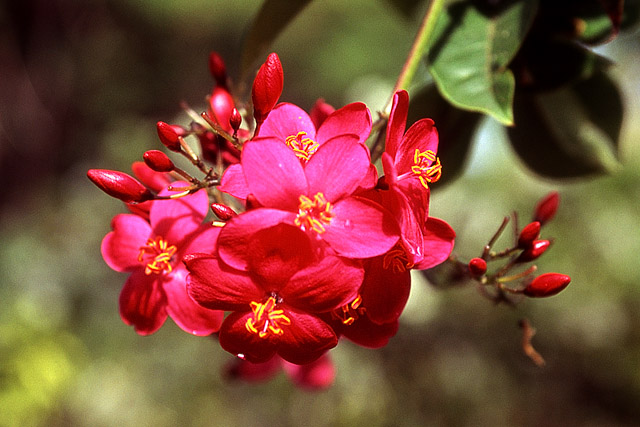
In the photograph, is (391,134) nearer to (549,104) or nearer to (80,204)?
(549,104)

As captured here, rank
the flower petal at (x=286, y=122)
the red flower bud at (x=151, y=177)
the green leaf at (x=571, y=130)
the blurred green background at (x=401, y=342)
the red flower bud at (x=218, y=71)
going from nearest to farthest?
1. the flower petal at (x=286, y=122)
2. the red flower bud at (x=151, y=177)
3. the red flower bud at (x=218, y=71)
4. the green leaf at (x=571, y=130)
5. the blurred green background at (x=401, y=342)

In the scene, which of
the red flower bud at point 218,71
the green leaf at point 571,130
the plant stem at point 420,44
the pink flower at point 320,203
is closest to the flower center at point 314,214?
the pink flower at point 320,203

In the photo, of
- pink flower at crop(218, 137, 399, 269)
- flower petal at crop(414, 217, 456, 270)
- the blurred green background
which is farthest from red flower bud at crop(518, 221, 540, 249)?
the blurred green background

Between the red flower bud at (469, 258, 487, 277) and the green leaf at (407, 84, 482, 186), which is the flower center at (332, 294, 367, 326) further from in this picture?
the green leaf at (407, 84, 482, 186)

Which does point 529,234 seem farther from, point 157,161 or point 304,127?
point 157,161

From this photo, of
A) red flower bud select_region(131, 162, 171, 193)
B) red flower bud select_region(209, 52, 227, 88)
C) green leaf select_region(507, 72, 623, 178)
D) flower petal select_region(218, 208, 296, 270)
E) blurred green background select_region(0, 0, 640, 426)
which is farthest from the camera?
blurred green background select_region(0, 0, 640, 426)

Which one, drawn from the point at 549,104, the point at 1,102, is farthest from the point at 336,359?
the point at 1,102

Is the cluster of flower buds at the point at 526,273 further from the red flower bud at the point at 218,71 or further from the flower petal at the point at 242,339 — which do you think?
the red flower bud at the point at 218,71
